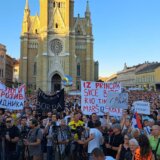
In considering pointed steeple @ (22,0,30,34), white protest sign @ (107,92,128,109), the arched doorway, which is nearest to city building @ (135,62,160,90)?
the arched doorway

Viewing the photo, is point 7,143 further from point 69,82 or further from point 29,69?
point 29,69

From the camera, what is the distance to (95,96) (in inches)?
442

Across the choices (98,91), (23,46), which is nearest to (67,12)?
(23,46)

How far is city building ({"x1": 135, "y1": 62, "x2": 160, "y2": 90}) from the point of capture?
90.9m

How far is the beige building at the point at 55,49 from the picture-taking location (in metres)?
65.4

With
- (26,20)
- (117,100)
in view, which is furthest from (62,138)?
(26,20)

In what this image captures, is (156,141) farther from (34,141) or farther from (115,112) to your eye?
(115,112)

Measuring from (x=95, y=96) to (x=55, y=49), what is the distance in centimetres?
5598

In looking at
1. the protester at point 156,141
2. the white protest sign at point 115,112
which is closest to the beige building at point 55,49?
the white protest sign at point 115,112

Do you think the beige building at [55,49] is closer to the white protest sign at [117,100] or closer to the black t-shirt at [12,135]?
the white protest sign at [117,100]

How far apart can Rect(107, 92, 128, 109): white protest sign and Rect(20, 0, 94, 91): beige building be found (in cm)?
5501

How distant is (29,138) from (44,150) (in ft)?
6.16

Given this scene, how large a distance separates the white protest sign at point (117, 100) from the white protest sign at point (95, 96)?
1.93 feet

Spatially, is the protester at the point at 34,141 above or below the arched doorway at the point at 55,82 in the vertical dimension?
below
